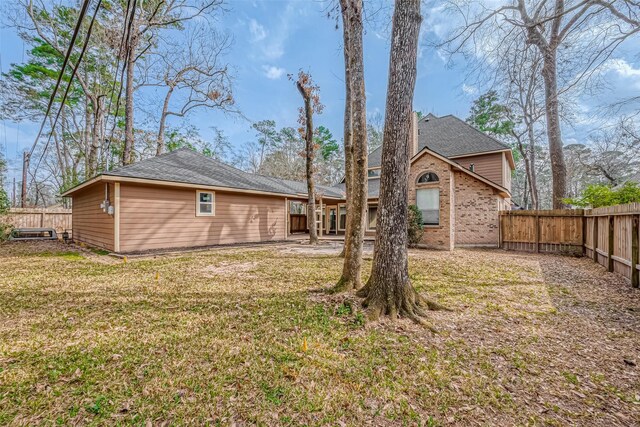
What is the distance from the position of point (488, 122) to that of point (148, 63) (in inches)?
1009

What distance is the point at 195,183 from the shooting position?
988 centimetres

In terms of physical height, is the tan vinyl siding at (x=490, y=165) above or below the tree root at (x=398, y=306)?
above

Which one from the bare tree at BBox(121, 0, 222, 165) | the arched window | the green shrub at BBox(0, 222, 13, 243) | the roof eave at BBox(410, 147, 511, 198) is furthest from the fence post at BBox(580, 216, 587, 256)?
the green shrub at BBox(0, 222, 13, 243)

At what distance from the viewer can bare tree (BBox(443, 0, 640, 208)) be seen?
7.80 metres

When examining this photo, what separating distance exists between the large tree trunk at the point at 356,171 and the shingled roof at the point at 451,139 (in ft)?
38.4

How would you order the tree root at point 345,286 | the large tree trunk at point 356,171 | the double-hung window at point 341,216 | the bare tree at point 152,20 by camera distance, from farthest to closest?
1. the double-hung window at point 341,216
2. the bare tree at point 152,20
3. the large tree trunk at point 356,171
4. the tree root at point 345,286

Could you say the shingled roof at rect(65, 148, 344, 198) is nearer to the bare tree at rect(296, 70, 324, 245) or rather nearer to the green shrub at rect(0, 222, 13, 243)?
the bare tree at rect(296, 70, 324, 245)

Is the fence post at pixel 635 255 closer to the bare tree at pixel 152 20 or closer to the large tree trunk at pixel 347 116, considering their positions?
the large tree trunk at pixel 347 116

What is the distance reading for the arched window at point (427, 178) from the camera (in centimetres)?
1090

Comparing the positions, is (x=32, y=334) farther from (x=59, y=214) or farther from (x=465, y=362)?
(x=59, y=214)

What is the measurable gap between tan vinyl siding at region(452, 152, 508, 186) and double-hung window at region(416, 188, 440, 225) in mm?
7093

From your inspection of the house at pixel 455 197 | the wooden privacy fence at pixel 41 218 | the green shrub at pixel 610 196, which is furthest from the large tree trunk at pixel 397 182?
the wooden privacy fence at pixel 41 218

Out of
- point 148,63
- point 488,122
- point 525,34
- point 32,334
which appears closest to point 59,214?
point 148,63

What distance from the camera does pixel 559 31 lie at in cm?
1035
